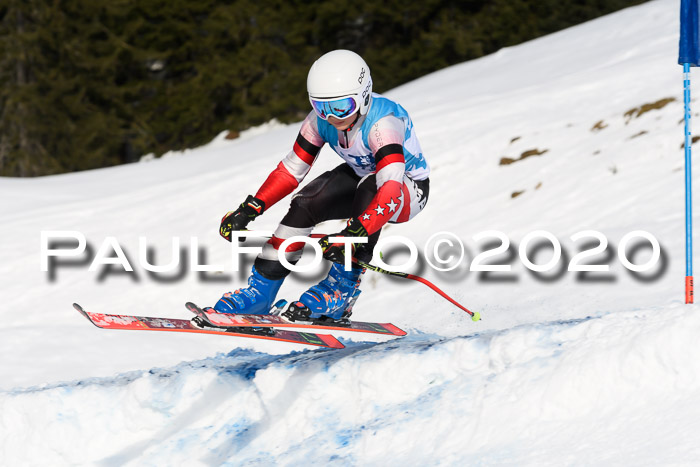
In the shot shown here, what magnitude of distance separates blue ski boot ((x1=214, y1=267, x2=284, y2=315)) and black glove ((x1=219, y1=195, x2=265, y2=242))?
15.9 inches

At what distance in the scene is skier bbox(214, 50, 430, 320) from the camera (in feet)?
16.7

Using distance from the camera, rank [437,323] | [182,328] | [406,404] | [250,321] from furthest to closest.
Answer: [437,323] → [250,321] → [182,328] → [406,404]

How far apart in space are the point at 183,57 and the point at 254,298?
25833 millimetres

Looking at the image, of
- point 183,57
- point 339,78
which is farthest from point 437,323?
point 183,57

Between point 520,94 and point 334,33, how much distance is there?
17.1 meters

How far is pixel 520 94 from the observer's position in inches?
574

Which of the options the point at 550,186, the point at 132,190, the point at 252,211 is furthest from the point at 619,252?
the point at 132,190

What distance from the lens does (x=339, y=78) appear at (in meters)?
5.01

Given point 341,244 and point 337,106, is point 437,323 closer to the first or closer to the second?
point 341,244

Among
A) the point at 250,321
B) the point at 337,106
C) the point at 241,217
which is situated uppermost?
the point at 337,106

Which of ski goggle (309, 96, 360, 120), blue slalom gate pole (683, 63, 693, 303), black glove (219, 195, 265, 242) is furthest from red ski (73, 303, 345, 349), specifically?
blue slalom gate pole (683, 63, 693, 303)

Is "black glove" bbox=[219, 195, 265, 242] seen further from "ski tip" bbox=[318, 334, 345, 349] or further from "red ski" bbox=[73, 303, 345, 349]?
"ski tip" bbox=[318, 334, 345, 349]

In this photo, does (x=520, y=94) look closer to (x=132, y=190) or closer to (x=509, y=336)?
(x=132, y=190)

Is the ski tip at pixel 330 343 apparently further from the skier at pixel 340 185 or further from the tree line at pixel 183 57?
the tree line at pixel 183 57
